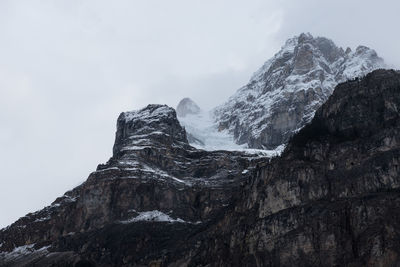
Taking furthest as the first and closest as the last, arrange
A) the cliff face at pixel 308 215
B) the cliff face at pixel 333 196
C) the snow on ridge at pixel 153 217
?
the snow on ridge at pixel 153 217 < the cliff face at pixel 308 215 < the cliff face at pixel 333 196

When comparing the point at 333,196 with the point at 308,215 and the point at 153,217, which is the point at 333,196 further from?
the point at 153,217

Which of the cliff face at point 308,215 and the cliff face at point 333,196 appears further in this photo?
the cliff face at point 308,215

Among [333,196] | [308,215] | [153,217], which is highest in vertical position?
[153,217]

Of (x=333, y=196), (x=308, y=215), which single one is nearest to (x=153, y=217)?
(x=308, y=215)

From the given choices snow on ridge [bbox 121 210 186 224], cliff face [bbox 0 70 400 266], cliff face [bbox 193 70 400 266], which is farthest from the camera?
snow on ridge [bbox 121 210 186 224]

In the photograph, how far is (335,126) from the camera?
159 m

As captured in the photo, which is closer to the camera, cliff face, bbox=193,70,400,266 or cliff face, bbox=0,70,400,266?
cliff face, bbox=193,70,400,266

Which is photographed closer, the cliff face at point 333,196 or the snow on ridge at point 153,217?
the cliff face at point 333,196

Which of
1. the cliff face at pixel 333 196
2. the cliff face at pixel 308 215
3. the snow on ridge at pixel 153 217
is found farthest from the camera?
the snow on ridge at pixel 153 217

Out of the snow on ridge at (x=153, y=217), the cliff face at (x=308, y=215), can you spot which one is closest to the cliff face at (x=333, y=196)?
the cliff face at (x=308, y=215)

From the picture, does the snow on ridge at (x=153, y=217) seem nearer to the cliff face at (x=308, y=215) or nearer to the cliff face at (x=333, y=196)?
the cliff face at (x=308, y=215)

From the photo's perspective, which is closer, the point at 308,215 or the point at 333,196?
the point at 308,215

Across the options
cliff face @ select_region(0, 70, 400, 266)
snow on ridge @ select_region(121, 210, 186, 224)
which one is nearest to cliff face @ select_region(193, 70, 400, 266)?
cliff face @ select_region(0, 70, 400, 266)

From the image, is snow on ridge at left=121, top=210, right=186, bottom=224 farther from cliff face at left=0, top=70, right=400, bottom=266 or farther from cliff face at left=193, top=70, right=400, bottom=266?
cliff face at left=193, top=70, right=400, bottom=266
